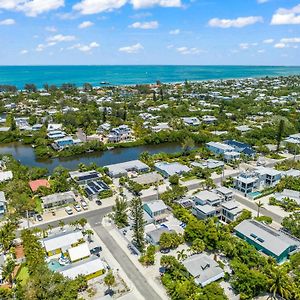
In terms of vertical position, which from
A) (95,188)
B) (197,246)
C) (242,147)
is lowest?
(197,246)

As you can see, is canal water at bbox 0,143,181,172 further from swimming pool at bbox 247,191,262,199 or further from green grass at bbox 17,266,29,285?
green grass at bbox 17,266,29,285

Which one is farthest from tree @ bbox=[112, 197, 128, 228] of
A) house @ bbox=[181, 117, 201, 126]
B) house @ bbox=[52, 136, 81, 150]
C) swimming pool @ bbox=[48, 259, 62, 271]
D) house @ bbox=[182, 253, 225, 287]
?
house @ bbox=[181, 117, 201, 126]

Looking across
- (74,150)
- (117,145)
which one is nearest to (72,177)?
(74,150)

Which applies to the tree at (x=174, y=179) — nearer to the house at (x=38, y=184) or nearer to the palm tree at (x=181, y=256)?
the palm tree at (x=181, y=256)

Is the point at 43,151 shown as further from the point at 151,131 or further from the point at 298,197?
the point at 298,197

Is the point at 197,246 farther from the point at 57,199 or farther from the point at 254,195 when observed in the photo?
the point at 57,199

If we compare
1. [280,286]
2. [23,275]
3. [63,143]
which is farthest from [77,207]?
[63,143]
